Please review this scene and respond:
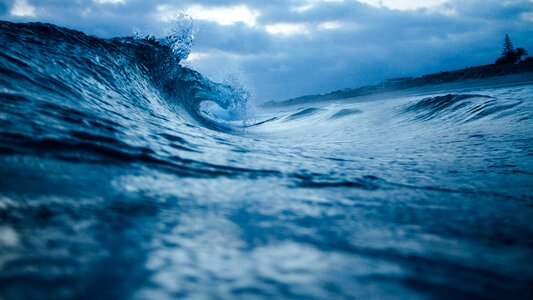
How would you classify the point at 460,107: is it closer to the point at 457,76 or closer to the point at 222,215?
the point at 222,215

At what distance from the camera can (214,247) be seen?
0.80 metres

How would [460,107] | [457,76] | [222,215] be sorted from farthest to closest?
1. [457,76]
2. [460,107]
3. [222,215]

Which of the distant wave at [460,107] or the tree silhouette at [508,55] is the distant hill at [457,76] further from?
the distant wave at [460,107]

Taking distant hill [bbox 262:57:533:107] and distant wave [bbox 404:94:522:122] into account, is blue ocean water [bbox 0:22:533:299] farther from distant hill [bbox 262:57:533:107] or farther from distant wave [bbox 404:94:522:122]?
distant hill [bbox 262:57:533:107]

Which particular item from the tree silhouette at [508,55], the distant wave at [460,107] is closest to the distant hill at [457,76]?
the tree silhouette at [508,55]

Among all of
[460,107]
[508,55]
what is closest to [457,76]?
[508,55]

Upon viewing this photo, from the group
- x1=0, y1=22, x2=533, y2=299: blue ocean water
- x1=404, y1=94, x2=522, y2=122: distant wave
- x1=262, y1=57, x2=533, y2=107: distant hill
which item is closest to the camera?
x1=0, y1=22, x2=533, y2=299: blue ocean water

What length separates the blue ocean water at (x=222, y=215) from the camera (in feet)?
2.15

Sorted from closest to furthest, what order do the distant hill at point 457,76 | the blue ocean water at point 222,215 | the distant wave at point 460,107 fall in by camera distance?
the blue ocean water at point 222,215, the distant wave at point 460,107, the distant hill at point 457,76

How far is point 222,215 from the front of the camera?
1041 millimetres

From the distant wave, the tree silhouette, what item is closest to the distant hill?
the tree silhouette

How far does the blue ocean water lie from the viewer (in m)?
0.65

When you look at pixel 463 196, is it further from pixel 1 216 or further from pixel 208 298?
pixel 1 216

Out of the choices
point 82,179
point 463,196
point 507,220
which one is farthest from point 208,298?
point 463,196
